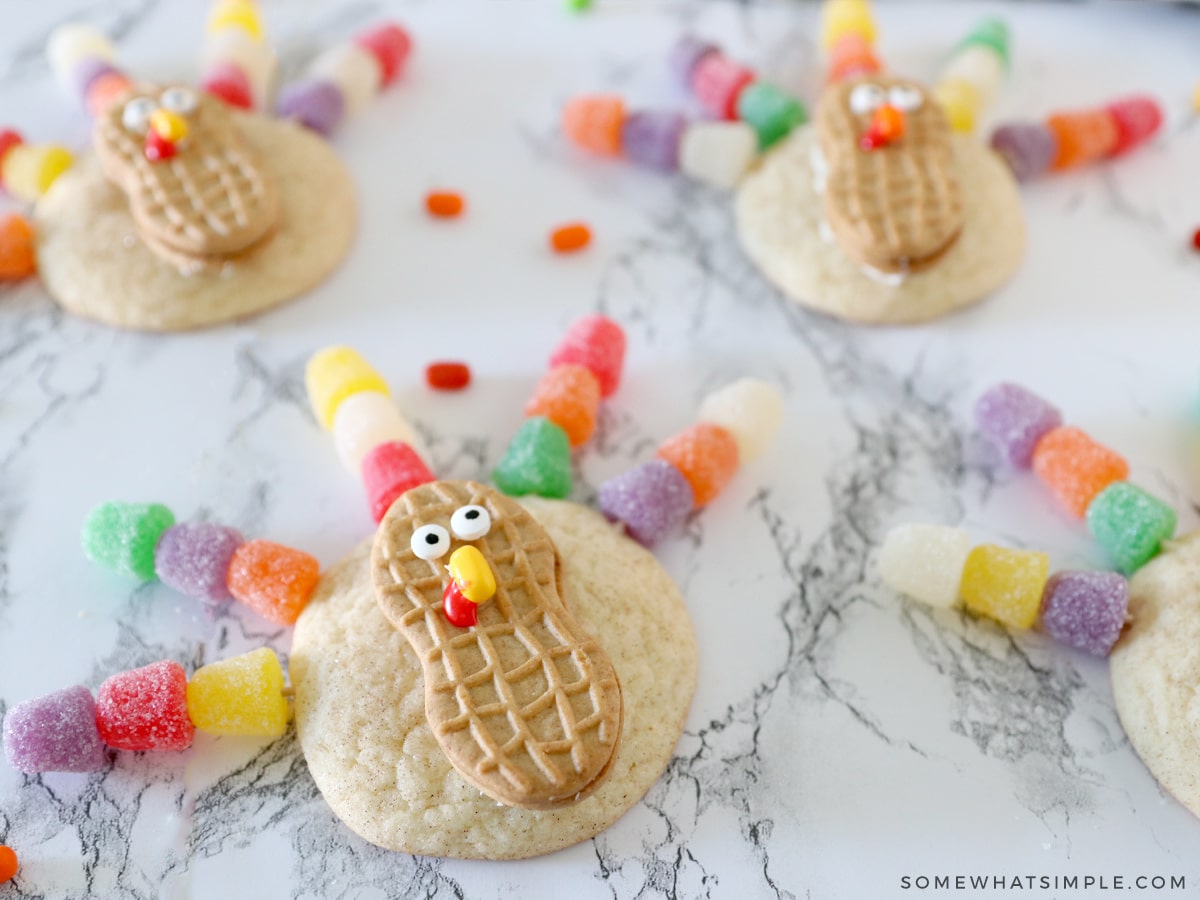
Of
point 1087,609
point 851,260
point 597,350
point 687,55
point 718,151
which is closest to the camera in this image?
point 1087,609

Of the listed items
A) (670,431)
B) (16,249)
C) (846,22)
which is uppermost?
(846,22)

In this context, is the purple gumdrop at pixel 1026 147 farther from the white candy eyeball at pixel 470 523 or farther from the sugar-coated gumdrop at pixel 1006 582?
the white candy eyeball at pixel 470 523

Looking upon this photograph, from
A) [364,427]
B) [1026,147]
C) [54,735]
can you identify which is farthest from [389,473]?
[1026,147]

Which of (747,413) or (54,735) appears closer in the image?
(54,735)

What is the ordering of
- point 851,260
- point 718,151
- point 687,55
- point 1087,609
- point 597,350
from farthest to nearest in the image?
point 687,55 → point 718,151 → point 851,260 → point 597,350 → point 1087,609

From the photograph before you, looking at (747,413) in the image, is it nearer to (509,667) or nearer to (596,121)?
(509,667)

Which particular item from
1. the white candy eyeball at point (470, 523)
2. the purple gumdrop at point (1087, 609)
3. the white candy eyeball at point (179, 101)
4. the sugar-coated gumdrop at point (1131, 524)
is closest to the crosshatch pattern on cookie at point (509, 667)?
the white candy eyeball at point (470, 523)
